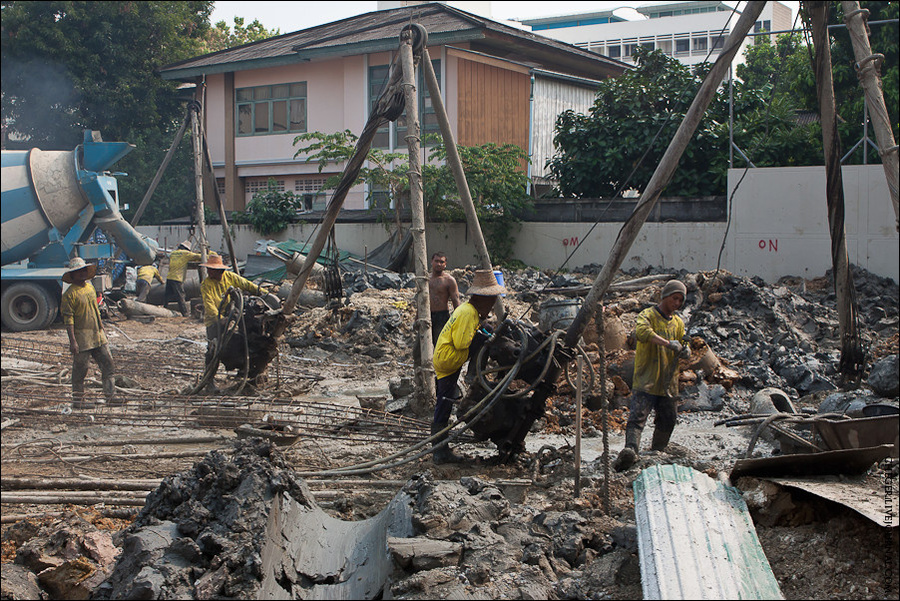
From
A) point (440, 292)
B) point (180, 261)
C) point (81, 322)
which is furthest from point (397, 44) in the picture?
point (81, 322)

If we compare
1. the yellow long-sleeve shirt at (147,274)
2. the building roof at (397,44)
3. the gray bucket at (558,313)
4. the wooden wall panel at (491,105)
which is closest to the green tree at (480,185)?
the wooden wall panel at (491,105)

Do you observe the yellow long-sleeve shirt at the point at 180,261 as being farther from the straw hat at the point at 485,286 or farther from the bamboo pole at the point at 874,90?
the bamboo pole at the point at 874,90

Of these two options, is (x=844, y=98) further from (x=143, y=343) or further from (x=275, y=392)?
(x=143, y=343)

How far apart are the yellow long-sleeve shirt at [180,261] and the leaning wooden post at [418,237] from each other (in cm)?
917

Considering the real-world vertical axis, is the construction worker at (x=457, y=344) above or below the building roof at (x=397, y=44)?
below

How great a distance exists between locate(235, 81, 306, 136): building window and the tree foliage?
898 centimetres

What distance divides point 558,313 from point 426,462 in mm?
2993

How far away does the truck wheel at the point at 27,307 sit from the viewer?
13828 millimetres

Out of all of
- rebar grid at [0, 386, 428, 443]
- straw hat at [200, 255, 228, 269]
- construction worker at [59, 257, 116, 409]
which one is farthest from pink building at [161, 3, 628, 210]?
rebar grid at [0, 386, 428, 443]

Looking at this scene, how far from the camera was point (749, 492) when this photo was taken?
4.70 metres

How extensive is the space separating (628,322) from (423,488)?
635cm

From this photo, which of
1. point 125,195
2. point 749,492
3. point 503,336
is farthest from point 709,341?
point 125,195

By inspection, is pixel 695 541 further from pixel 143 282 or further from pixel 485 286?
→ pixel 143 282

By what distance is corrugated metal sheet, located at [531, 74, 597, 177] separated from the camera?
2177 centimetres
